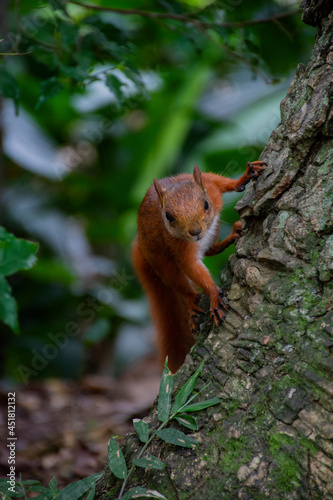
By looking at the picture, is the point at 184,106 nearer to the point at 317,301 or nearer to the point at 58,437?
the point at 58,437

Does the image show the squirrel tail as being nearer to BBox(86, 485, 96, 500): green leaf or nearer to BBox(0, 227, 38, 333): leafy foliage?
BBox(86, 485, 96, 500): green leaf

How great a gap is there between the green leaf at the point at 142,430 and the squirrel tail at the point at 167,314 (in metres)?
0.76

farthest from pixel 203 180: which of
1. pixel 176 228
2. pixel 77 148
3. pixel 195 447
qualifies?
pixel 77 148

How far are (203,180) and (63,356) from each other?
1.91 metres

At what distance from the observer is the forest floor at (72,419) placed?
6.70 feet

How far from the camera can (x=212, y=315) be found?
1.29 meters

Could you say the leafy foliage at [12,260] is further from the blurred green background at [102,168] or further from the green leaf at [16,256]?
the blurred green background at [102,168]

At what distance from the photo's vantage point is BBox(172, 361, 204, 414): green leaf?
112 centimetres

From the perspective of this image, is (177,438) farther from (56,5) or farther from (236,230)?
(56,5)

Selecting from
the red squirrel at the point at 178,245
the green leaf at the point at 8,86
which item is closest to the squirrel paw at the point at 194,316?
the red squirrel at the point at 178,245

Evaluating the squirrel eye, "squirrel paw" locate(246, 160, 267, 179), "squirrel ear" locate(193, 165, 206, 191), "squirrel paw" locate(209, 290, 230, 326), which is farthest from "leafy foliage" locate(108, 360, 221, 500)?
"squirrel ear" locate(193, 165, 206, 191)

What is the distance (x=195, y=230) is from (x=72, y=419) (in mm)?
1568

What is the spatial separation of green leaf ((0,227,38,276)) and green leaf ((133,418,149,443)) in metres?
0.45

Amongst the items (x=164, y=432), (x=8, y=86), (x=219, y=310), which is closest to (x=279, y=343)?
(x=219, y=310)
